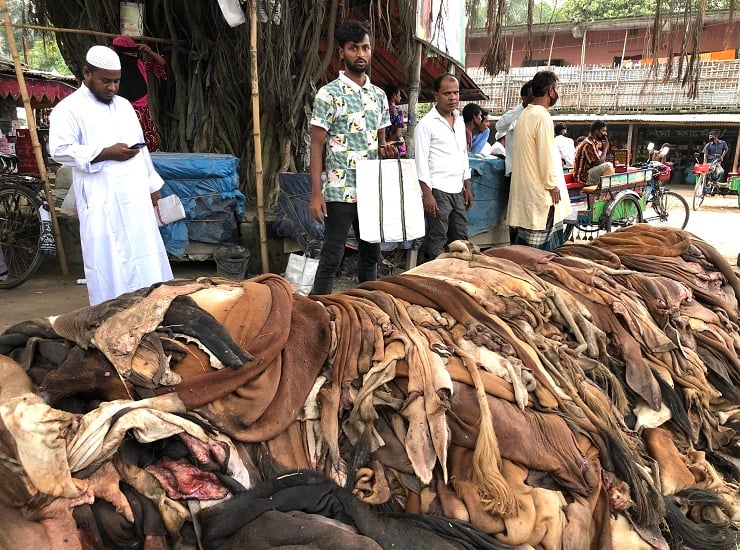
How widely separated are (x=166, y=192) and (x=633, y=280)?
156 inches

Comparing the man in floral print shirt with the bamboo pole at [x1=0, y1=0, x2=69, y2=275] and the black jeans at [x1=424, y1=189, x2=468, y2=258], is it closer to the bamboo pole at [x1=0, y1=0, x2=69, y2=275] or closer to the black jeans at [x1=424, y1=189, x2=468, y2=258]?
the black jeans at [x1=424, y1=189, x2=468, y2=258]

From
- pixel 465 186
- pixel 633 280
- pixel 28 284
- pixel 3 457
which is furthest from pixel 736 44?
pixel 3 457

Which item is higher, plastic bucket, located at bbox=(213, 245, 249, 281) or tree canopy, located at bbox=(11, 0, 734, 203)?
tree canopy, located at bbox=(11, 0, 734, 203)

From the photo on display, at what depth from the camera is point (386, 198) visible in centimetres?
359

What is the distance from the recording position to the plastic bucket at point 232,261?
4.73 meters

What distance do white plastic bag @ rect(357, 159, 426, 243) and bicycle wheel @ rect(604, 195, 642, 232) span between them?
13.0ft

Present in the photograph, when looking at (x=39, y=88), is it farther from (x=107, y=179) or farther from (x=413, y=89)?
(x=107, y=179)

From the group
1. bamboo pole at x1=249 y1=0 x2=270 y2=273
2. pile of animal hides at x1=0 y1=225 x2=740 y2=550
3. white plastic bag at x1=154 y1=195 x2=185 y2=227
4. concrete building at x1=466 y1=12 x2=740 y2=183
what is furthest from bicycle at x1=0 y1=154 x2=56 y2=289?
concrete building at x1=466 y1=12 x2=740 y2=183

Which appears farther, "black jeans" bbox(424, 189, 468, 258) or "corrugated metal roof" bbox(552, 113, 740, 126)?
"corrugated metal roof" bbox(552, 113, 740, 126)

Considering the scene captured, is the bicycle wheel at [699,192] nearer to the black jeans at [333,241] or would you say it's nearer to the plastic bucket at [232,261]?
the plastic bucket at [232,261]

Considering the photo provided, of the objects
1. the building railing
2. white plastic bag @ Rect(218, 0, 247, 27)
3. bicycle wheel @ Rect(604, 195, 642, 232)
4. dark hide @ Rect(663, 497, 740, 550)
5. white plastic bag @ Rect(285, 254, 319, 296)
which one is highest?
the building railing

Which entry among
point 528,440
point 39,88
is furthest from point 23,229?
point 39,88

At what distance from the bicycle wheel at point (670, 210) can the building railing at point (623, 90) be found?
26.5 ft

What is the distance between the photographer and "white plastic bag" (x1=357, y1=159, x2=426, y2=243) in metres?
3.53
